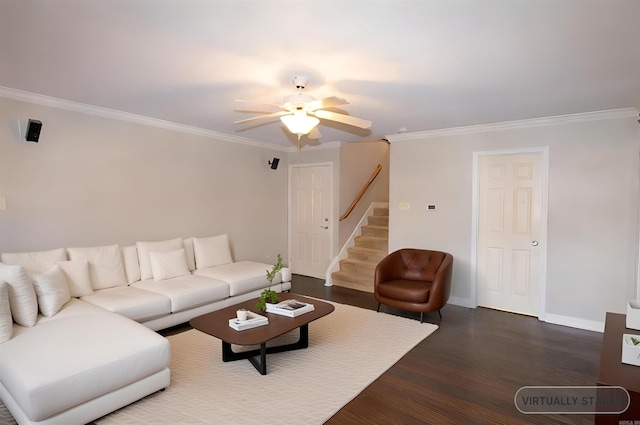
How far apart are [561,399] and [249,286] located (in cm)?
327

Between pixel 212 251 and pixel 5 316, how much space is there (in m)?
2.52

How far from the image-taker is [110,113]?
3951 mm

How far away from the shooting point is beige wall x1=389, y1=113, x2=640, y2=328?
12.0ft

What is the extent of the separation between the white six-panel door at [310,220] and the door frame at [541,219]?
238cm

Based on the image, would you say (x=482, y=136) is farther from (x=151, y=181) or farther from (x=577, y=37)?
(x=151, y=181)

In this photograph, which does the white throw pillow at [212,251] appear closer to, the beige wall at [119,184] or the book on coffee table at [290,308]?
the beige wall at [119,184]

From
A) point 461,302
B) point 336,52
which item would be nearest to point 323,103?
point 336,52

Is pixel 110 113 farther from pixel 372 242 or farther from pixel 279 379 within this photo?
pixel 372 242

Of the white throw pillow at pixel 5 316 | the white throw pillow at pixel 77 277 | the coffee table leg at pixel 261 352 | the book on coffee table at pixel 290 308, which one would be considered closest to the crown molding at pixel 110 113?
the white throw pillow at pixel 77 277

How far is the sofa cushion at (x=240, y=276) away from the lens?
13.8 feet

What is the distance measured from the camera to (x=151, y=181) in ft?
14.5

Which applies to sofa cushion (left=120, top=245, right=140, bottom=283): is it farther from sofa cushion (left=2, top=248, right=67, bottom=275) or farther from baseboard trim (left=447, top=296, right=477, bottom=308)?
baseboard trim (left=447, top=296, right=477, bottom=308)

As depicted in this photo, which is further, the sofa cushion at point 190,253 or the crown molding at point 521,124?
the sofa cushion at point 190,253

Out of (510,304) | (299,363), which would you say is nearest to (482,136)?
(510,304)
